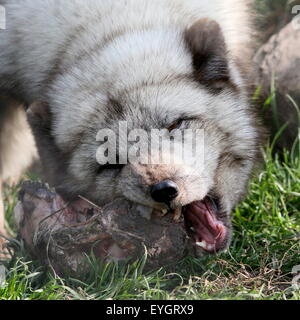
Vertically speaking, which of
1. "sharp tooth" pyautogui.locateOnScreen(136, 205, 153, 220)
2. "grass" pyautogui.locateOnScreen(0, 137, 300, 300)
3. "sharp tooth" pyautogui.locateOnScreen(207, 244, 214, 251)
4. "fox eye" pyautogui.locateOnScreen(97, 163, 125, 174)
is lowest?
"grass" pyautogui.locateOnScreen(0, 137, 300, 300)

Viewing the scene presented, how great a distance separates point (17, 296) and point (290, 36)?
309 centimetres

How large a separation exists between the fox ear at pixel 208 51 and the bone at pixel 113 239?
0.88 metres

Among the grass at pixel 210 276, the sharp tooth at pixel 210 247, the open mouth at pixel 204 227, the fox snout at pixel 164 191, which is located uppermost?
the fox snout at pixel 164 191

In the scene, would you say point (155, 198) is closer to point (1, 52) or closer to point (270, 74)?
point (1, 52)

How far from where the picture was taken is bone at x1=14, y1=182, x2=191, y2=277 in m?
3.83

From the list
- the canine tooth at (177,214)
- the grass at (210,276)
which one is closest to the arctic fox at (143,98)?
the canine tooth at (177,214)

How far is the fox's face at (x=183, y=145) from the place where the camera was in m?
3.72

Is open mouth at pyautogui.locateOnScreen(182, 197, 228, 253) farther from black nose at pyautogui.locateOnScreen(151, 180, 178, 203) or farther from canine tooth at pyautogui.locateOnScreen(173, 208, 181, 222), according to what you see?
black nose at pyautogui.locateOnScreen(151, 180, 178, 203)

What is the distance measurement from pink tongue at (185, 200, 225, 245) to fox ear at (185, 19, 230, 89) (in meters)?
0.72

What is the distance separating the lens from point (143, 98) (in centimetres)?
392

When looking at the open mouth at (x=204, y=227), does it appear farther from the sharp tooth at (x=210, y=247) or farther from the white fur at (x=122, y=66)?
the white fur at (x=122, y=66)

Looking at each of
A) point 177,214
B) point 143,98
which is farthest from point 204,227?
point 143,98

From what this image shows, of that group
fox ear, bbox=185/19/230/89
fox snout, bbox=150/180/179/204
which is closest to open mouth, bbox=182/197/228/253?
fox snout, bbox=150/180/179/204

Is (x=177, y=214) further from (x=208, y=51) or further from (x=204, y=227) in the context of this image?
(x=208, y=51)
